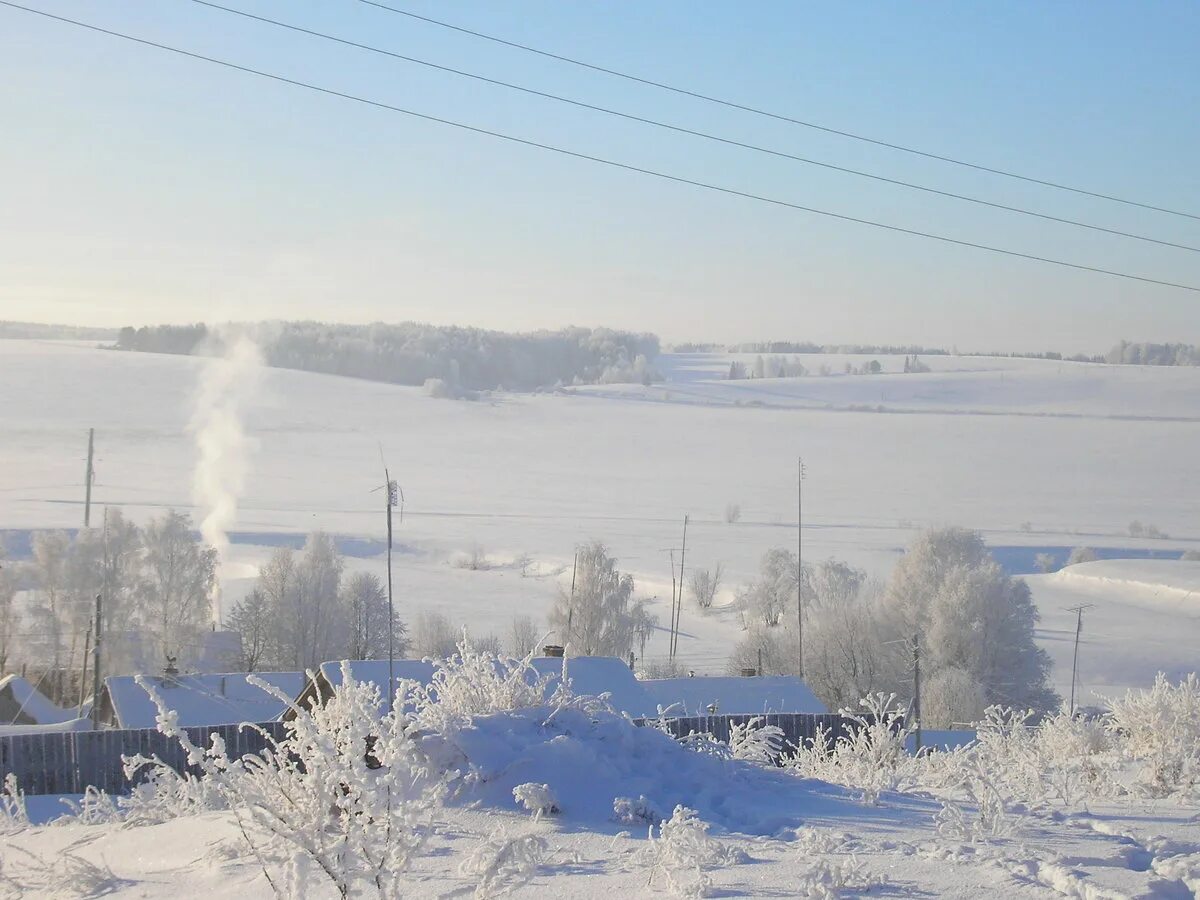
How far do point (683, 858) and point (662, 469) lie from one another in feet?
304

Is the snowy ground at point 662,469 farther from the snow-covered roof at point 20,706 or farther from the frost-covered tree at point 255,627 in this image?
the snow-covered roof at point 20,706

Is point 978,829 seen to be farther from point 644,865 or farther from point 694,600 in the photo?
point 694,600

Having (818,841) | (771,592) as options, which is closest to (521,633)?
(771,592)

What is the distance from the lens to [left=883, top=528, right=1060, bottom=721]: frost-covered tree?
149 ft

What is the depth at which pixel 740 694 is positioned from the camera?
2577 cm

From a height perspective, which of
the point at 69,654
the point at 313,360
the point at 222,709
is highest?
the point at 313,360

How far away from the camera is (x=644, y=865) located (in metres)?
5.22

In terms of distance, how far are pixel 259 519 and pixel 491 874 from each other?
76.4 meters

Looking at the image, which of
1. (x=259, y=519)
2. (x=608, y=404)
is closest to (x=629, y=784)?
(x=259, y=519)

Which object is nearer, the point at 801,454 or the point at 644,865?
the point at 644,865

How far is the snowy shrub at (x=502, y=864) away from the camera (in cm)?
432

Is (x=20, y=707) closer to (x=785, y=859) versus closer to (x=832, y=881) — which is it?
(x=785, y=859)

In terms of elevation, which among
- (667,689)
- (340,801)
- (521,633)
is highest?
(340,801)

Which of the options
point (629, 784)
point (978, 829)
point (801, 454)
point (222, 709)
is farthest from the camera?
point (801, 454)
